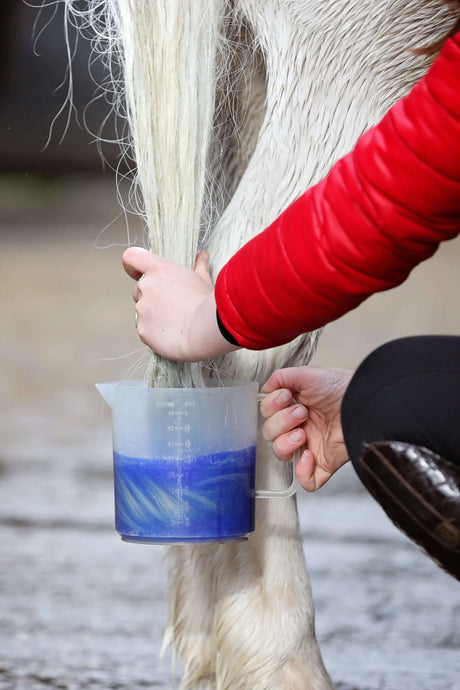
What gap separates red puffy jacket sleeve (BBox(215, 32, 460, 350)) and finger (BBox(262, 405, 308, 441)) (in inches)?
7.8

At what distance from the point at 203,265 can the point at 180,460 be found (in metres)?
0.19

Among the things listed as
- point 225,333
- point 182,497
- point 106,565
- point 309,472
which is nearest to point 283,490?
point 309,472

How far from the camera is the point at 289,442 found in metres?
0.92

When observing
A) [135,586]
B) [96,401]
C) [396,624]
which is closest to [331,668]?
[396,624]

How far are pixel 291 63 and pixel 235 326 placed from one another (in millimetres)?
321

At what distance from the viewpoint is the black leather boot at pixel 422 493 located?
2.34 ft

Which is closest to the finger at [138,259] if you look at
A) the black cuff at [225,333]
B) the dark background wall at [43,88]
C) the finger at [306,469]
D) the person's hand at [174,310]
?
the person's hand at [174,310]

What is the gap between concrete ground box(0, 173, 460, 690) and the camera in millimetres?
1216

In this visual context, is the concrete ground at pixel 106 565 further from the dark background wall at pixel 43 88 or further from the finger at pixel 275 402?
the dark background wall at pixel 43 88

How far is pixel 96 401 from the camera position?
7.96 feet

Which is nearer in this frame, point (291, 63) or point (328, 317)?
point (328, 317)

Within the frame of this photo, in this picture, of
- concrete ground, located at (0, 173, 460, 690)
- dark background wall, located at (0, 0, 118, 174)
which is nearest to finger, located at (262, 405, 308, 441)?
concrete ground, located at (0, 173, 460, 690)

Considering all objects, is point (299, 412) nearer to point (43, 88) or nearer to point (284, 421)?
point (284, 421)

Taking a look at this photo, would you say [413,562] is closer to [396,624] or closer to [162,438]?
[396,624]
